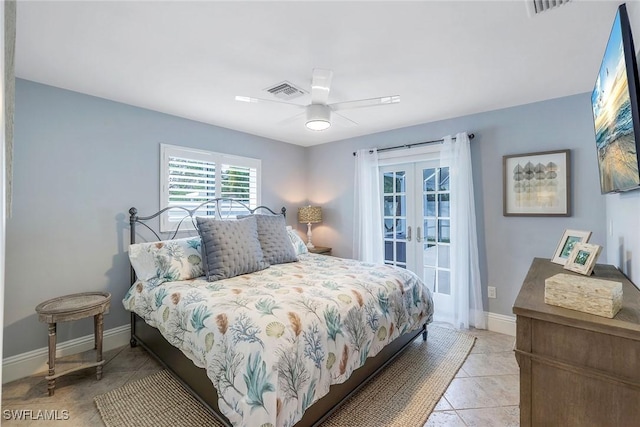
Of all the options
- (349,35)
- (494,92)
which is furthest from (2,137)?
(494,92)

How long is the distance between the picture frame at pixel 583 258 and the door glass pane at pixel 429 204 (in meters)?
1.89

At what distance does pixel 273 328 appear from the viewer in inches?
61.2

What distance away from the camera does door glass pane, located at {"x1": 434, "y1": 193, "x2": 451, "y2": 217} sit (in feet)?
11.6

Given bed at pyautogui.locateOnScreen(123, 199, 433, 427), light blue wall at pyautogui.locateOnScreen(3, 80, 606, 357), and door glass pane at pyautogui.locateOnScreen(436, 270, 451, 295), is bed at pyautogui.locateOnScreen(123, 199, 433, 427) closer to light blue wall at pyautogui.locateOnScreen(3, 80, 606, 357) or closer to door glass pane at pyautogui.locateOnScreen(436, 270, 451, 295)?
light blue wall at pyautogui.locateOnScreen(3, 80, 606, 357)

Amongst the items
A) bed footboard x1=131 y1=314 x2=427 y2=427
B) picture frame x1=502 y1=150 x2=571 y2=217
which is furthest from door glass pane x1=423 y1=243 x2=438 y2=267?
bed footboard x1=131 y1=314 x2=427 y2=427

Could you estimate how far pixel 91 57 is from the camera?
204 centimetres

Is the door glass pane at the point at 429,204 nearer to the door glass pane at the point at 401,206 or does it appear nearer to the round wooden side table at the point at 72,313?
the door glass pane at the point at 401,206

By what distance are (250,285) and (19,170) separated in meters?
2.02

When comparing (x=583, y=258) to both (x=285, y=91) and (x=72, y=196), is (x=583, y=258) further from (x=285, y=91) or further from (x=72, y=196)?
(x=72, y=196)

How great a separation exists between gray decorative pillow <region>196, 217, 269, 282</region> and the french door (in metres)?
1.99

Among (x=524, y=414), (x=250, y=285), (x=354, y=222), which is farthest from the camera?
(x=354, y=222)

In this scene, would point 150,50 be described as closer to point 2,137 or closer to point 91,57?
point 91,57

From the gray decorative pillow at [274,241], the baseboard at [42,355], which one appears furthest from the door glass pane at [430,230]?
the baseboard at [42,355]

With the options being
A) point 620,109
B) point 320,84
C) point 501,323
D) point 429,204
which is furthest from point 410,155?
point 620,109
